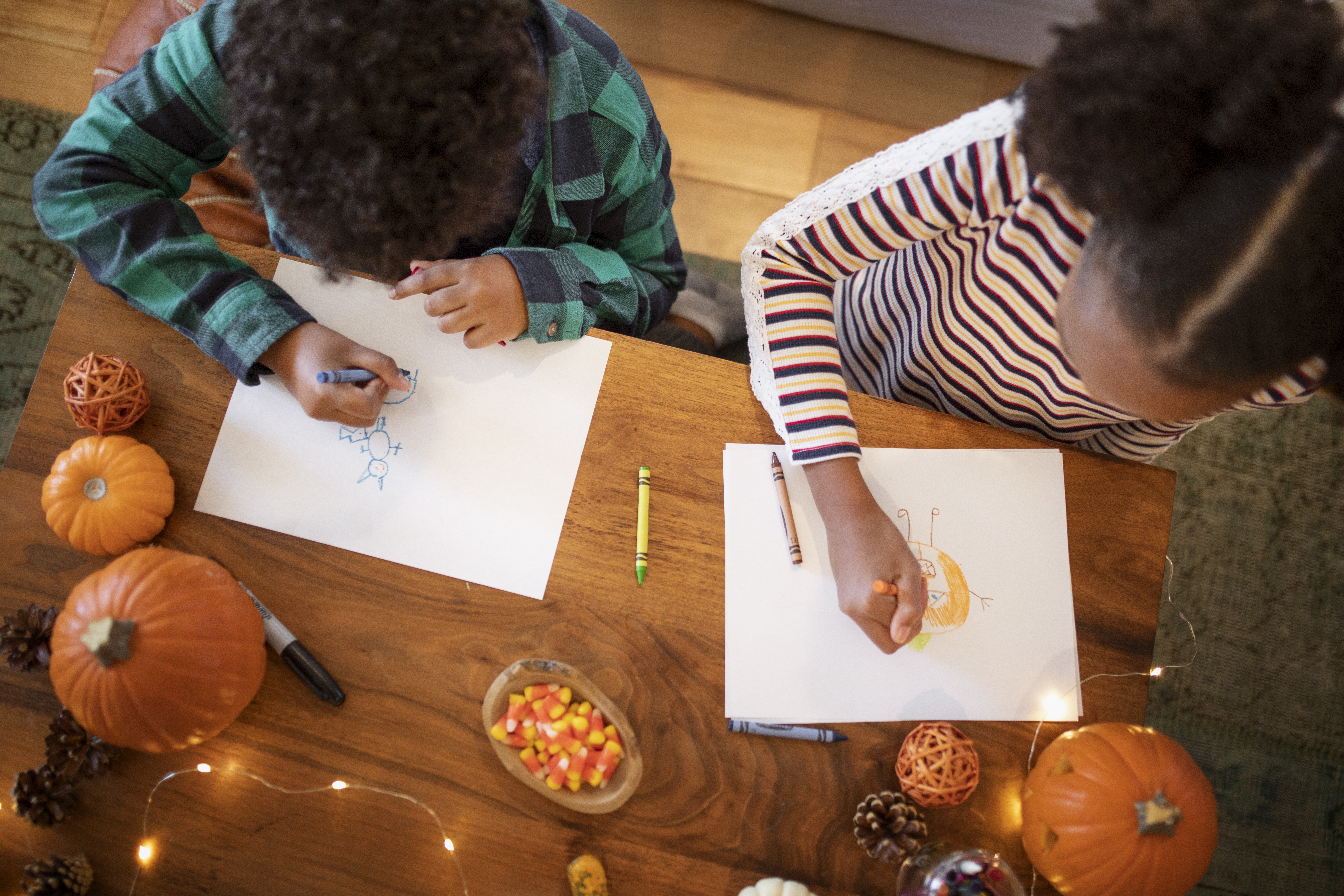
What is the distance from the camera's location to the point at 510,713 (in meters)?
0.57

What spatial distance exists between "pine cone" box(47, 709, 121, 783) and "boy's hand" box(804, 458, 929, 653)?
0.59 m

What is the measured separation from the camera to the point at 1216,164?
1.31ft

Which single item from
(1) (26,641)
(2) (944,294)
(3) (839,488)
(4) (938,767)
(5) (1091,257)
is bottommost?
(1) (26,641)

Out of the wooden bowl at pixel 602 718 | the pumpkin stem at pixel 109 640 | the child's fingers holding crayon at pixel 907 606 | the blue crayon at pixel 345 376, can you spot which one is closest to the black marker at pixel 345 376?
the blue crayon at pixel 345 376

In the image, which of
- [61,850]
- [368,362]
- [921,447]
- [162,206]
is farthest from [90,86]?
[921,447]

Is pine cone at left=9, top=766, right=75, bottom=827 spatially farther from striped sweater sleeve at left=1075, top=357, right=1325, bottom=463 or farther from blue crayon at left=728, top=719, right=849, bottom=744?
striped sweater sleeve at left=1075, top=357, right=1325, bottom=463

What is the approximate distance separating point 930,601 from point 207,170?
31.8 inches

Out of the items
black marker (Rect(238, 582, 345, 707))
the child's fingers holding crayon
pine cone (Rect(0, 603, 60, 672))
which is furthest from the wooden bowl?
pine cone (Rect(0, 603, 60, 672))

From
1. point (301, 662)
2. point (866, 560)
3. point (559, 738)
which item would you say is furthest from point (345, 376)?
point (866, 560)

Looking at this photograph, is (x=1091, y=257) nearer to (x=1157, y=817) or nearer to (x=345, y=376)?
(x=1157, y=817)

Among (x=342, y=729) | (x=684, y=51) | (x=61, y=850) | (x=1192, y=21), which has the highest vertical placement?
(x=1192, y=21)

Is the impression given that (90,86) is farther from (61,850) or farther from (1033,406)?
(1033,406)

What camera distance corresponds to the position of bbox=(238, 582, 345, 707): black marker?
0.58 metres

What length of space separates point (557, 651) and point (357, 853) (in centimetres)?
22
